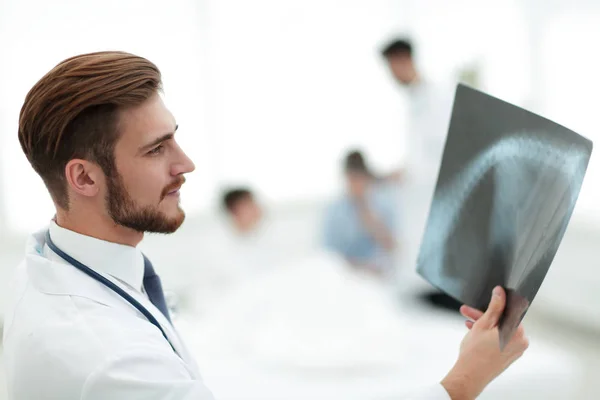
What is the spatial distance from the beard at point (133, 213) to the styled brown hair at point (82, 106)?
0.03 m

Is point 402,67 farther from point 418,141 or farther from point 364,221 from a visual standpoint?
point 364,221

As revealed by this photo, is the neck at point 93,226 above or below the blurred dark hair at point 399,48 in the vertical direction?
below

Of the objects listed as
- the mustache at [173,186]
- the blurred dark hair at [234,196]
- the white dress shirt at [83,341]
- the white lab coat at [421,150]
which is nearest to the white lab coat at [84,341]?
the white dress shirt at [83,341]

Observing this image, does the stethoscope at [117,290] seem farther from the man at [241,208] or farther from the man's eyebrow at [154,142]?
the man at [241,208]

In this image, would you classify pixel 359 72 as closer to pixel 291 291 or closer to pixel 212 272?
pixel 212 272

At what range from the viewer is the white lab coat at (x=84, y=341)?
868mm

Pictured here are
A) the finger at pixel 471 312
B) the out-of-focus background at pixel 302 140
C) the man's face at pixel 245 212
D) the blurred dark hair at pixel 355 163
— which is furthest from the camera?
the blurred dark hair at pixel 355 163

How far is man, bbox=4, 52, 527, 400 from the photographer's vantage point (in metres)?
0.88

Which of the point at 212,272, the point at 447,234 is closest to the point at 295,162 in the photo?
the point at 212,272

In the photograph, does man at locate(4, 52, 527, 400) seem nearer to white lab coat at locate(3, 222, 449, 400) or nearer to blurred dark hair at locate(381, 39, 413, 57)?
white lab coat at locate(3, 222, 449, 400)

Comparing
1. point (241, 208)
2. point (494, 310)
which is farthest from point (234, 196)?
point (494, 310)

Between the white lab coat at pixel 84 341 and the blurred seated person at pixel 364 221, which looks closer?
the white lab coat at pixel 84 341

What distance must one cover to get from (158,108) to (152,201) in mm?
135

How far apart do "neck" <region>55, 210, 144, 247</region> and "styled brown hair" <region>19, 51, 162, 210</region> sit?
7 centimetres
